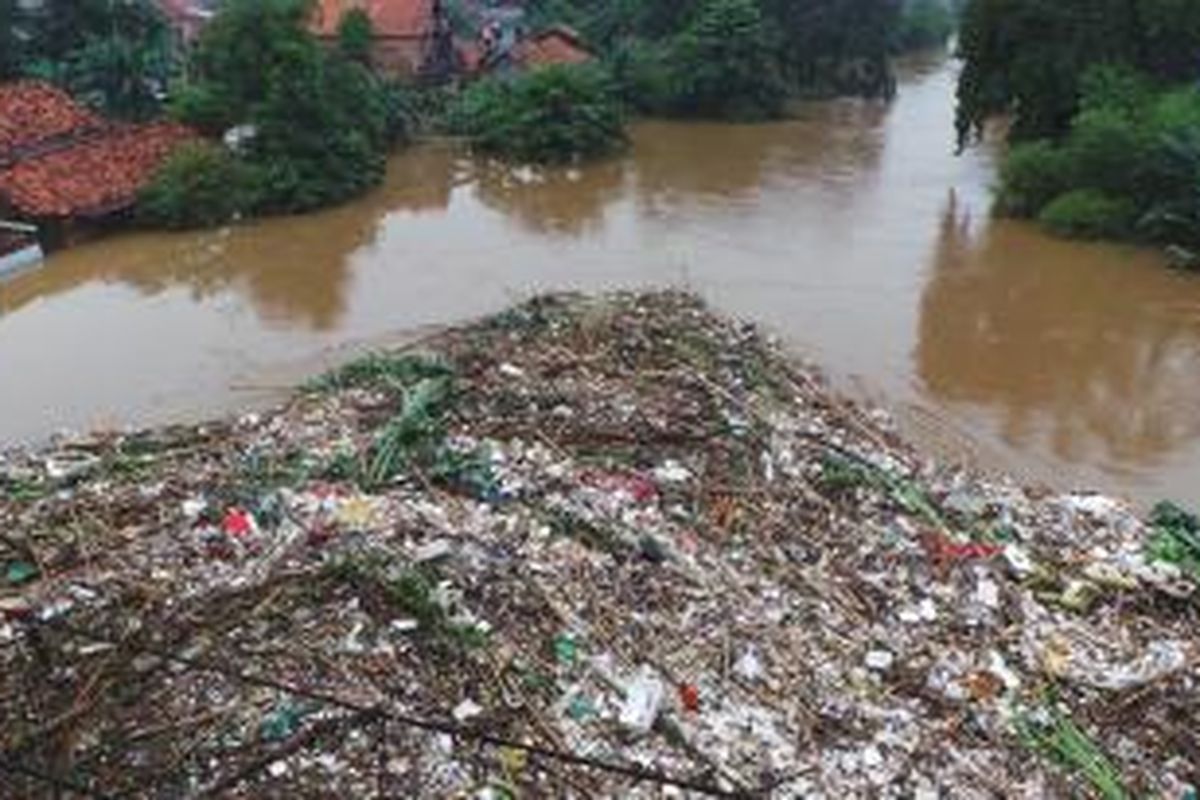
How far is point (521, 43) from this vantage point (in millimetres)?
27922

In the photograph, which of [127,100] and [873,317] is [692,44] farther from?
[873,317]

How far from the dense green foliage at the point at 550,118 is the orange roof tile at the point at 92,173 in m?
4.68

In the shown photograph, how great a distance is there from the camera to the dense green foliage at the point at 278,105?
1923cm

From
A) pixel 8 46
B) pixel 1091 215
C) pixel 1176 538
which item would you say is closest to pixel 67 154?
pixel 8 46

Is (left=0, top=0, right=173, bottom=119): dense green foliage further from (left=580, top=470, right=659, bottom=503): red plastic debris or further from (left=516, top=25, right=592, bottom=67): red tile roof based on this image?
(left=580, top=470, right=659, bottom=503): red plastic debris

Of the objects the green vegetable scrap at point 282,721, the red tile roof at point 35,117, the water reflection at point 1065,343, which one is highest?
the red tile roof at point 35,117

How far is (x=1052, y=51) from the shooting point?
2005 cm

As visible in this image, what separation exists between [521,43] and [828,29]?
215 inches

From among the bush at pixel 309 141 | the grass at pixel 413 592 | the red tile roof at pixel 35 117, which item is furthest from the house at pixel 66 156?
the grass at pixel 413 592

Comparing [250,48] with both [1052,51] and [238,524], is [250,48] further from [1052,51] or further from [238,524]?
[238,524]

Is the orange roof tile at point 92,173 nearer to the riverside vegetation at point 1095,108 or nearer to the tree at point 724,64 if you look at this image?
the tree at point 724,64

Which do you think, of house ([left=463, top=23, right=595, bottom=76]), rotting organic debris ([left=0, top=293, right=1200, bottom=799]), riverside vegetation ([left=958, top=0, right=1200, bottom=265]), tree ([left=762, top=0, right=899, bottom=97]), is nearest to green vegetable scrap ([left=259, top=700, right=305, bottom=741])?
rotting organic debris ([left=0, top=293, right=1200, bottom=799])

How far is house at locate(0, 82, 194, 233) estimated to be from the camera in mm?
17672

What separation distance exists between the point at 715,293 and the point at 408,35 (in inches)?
458
